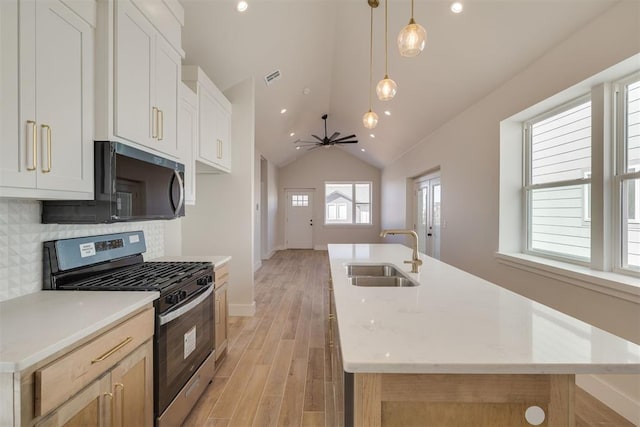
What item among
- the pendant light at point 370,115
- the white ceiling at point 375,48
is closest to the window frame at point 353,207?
the white ceiling at point 375,48

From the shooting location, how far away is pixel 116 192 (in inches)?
56.9

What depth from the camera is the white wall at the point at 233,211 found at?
11.6 ft

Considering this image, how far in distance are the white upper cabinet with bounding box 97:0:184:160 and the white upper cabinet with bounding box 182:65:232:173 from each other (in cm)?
49

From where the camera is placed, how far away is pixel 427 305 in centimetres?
124

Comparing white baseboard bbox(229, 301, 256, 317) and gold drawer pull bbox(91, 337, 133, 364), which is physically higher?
gold drawer pull bbox(91, 337, 133, 364)

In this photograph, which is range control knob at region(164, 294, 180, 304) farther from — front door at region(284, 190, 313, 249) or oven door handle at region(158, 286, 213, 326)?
front door at region(284, 190, 313, 249)

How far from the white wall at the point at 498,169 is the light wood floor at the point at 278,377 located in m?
0.61

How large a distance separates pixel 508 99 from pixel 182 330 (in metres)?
3.47

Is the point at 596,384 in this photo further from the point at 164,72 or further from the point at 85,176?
the point at 164,72

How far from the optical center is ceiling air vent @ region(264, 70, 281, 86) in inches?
155

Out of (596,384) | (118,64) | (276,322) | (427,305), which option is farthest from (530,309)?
(276,322)

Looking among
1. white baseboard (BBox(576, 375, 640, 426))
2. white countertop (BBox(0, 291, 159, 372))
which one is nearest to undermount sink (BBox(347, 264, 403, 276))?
white countertop (BBox(0, 291, 159, 372))

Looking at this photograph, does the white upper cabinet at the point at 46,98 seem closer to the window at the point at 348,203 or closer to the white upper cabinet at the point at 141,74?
the white upper cabinet at the point at 141,74

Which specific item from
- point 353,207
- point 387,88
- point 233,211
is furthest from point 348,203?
point 387,88
